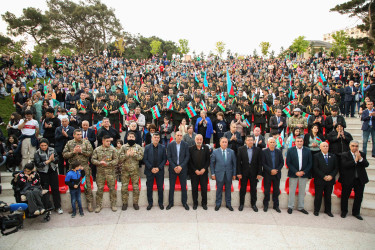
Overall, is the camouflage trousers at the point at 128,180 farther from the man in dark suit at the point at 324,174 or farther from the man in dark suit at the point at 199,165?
the man in dark suit at the point at 324,174

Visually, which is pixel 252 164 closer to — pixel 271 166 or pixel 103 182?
pixel 271 166

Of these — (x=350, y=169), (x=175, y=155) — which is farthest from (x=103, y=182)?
(x=350, y=169)

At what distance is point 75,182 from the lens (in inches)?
240

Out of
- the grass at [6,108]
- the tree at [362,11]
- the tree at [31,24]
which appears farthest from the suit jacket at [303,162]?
the tree at [31,24]

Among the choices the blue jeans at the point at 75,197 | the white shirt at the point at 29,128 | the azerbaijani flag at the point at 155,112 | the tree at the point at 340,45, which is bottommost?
the blue jeans at the point at 75,197

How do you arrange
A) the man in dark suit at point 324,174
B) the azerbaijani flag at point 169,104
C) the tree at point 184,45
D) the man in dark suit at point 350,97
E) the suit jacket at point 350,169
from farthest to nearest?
the tree at point 184,45 < the man in dark suit at point 350,97 < the azerbaijani flag at point 169,104 < the man in dark suit at point 324,174 < the suit jacket at point 350,169

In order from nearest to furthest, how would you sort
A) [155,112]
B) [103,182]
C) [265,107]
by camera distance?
[103,182] → [155,112] → [265,107]

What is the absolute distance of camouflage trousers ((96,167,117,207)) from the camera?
21.1ft

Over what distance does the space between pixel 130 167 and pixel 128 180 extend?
366mm

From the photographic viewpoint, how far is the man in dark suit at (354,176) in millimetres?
6211

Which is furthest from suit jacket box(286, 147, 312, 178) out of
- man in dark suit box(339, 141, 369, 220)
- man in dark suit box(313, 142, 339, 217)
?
man in dark suit box(339, 141, 369, 220)

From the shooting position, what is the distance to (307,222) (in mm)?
6152

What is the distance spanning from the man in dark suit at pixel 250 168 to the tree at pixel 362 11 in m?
36.2

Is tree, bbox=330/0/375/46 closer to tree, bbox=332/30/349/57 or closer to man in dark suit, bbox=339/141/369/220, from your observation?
tree, bbox=332/30/349/57
